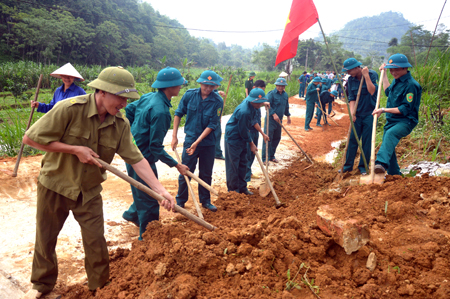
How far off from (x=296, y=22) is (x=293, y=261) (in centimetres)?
309

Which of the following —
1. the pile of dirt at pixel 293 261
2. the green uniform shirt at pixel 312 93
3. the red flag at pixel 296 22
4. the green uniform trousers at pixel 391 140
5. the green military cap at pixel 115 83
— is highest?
the red flag at pixel 296 22

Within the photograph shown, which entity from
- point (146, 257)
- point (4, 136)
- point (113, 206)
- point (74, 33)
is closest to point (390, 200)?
point (146, 257)

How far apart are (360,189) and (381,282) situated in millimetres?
1804

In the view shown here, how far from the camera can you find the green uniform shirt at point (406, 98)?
387 centimetres

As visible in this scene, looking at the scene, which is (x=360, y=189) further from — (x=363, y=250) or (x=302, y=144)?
(x=302, y=144)

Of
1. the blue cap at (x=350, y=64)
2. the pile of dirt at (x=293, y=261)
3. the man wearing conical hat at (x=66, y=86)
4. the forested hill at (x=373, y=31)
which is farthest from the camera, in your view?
the forested hill at (x=373, y=31)

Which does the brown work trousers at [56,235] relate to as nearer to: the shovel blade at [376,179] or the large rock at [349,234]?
the large rock at [349,234]

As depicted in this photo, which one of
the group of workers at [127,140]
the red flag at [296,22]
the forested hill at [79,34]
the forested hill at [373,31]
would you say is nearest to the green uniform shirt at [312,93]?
the group of workers at [127,140]

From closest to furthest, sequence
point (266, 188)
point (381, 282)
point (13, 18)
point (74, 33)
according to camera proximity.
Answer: point (381, 282) → point (266, 188) → point (13, 18) → point (74, 33)

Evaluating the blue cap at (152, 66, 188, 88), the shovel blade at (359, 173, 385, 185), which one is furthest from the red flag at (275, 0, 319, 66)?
the shovel blade at (359, 173, 385, 185)

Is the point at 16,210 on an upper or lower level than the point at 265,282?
lower

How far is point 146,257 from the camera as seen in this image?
2418mm

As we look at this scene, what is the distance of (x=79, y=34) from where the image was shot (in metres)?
30.9

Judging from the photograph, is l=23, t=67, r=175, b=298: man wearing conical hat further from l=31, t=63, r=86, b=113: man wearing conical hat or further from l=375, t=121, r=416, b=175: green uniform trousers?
l=375, t=121, r=416, b=175: green uniform trousers
